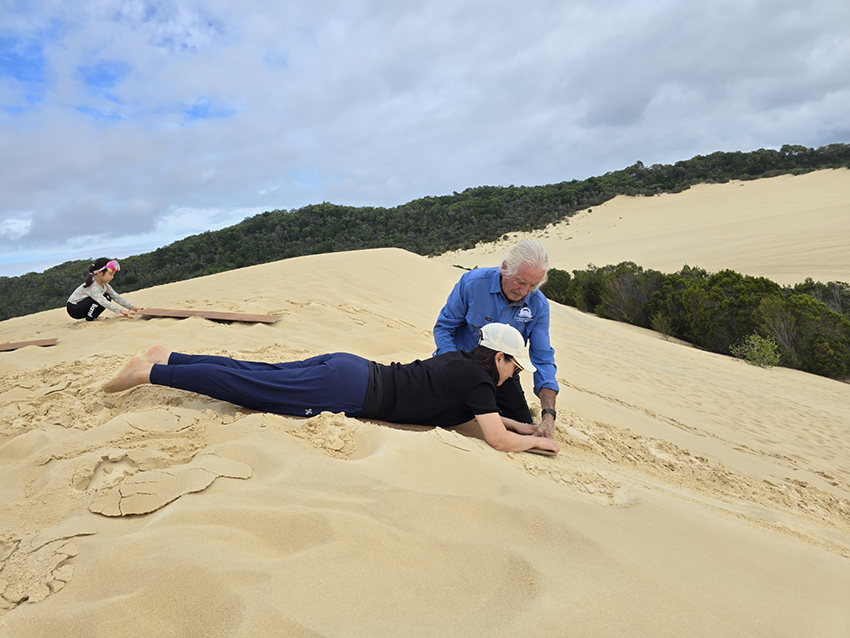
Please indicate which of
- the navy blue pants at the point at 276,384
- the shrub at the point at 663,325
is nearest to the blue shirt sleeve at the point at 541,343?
the navy blue pants at the point at 276,384

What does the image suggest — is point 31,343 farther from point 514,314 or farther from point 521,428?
point 521,428

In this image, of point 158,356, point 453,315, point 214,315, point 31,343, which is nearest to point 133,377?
point 158,356

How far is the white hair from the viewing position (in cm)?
377

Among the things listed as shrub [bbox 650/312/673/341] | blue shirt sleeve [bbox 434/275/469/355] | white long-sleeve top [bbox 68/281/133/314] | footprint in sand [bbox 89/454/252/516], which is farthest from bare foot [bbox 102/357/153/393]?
shrub [bbox 650/312/673/341]

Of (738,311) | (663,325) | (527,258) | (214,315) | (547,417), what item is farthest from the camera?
(663,325)

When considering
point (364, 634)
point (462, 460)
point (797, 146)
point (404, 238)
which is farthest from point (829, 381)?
point (797, 146)

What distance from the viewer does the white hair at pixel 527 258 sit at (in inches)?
149

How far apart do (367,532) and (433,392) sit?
56.7 inches

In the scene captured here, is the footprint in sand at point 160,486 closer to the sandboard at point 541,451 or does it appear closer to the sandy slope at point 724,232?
the sandboard at point 541,451

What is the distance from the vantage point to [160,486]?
2.04 m

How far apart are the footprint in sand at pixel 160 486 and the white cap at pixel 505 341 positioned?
1587 mm

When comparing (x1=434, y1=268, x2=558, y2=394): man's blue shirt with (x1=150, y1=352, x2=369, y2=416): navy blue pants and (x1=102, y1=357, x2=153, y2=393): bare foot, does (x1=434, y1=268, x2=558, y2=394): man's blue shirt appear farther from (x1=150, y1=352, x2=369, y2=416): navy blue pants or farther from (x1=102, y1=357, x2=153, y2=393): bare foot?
(x1=102, y1=357, x2=153, y2=393): bare foot

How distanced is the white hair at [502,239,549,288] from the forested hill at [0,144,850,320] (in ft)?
91.5

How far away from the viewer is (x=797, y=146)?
140 ft
